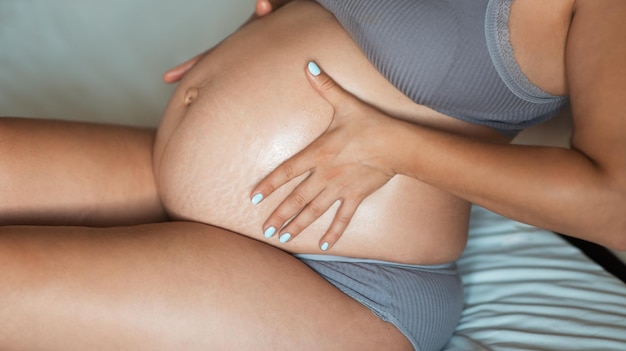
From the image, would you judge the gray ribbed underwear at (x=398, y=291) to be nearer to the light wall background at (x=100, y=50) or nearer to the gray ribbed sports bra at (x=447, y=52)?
the gray ribbed sports bra at (x=447, y=52)

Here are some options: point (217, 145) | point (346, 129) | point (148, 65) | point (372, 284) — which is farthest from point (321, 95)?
point (148, 65)

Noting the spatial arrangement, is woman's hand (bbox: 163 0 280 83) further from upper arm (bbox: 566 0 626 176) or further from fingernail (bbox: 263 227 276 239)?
upper arm (bbox: 566 0 626 176)

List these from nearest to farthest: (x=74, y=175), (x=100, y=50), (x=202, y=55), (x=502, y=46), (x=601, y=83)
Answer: (x=601, y=83)
(x=502, y=46)
(x=74, y=175)
(x=202, y=55)
(x=100, y=50)

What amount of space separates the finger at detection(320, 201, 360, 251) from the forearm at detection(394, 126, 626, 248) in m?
0.08

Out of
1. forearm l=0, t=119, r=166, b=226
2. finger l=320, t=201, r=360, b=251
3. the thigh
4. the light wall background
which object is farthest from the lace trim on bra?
the light wall background

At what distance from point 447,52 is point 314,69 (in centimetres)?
17

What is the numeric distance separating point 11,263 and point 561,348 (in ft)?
2.43

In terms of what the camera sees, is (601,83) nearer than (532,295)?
Yes

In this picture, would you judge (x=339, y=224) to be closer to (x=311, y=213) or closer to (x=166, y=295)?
(x=311, y=213)

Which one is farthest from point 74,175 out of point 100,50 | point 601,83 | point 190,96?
point 100,50

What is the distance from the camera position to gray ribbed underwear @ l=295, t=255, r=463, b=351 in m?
0.92

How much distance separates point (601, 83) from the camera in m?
0.74

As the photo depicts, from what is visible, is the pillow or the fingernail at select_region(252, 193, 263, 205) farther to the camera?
the pillow

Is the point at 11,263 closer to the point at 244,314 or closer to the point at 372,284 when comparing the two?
the point at 244,314
